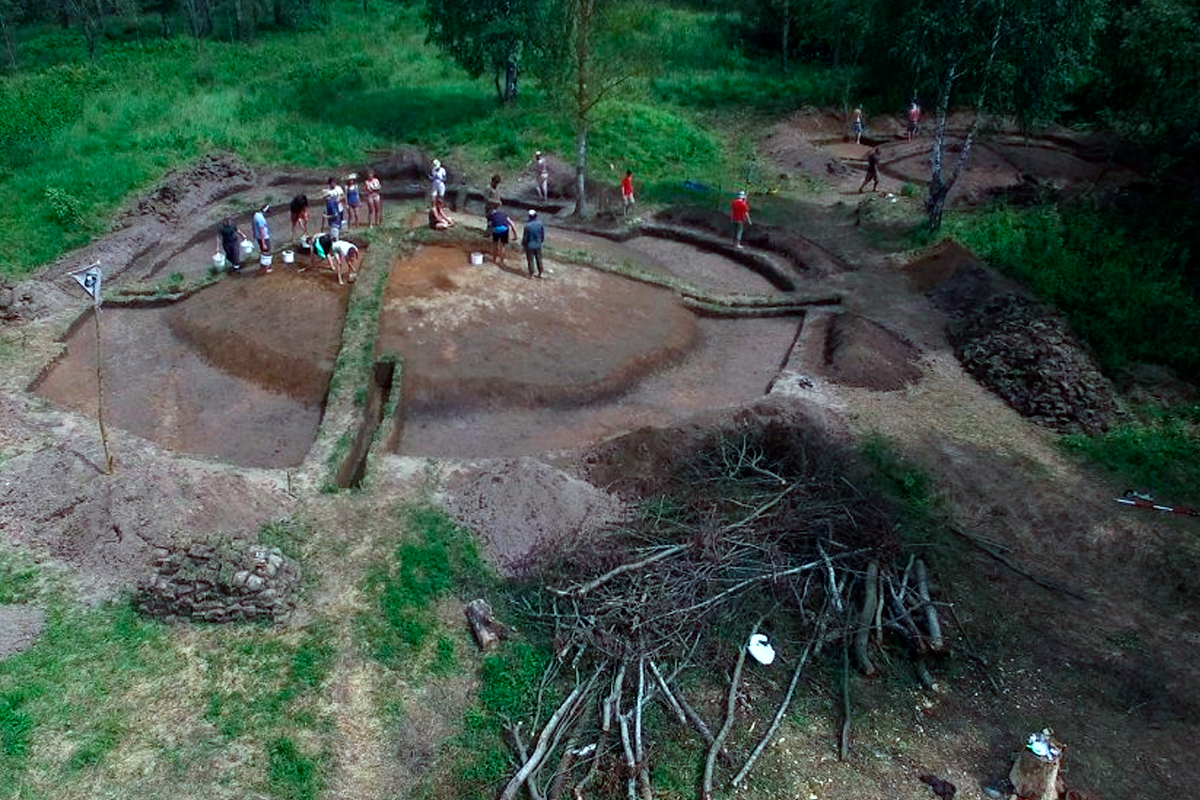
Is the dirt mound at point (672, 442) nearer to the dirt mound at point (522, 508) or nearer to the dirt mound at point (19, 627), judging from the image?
the dirt mound at point (522, 508)

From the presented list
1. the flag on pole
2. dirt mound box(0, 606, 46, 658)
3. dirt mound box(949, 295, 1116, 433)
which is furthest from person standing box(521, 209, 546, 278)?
dirt mound box(0, 606, 46, 658)

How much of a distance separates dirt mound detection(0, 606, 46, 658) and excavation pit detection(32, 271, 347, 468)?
4262 mm

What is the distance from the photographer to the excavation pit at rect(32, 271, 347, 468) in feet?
52.6

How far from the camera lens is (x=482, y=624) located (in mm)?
11648

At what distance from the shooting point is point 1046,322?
18.7 metres

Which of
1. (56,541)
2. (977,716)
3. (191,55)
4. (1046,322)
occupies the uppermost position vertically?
(191,55)

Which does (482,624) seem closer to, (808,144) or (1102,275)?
(1102,275)

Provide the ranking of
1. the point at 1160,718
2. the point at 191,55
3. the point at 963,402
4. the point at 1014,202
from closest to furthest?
the point at 1160,718 → the point at 963,402 → the point at 1014,202 → the point at 191,55

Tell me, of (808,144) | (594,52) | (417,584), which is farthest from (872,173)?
(417,584)

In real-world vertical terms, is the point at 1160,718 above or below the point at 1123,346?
below

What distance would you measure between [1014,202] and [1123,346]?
916 cm

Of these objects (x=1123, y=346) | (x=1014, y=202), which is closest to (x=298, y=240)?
(x=1123, y=346)

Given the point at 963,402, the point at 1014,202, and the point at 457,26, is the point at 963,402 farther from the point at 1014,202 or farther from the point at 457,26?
the point at 457,26

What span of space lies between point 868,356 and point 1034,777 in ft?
32.6
